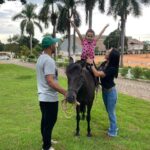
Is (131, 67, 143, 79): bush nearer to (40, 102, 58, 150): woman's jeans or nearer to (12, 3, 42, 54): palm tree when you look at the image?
(40, 102, 58, 150): woman's jeans

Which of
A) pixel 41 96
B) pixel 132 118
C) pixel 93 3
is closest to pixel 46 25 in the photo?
pixel 93 3

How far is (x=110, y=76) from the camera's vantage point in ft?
25.2

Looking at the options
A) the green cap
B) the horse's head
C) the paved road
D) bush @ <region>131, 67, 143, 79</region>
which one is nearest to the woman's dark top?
the horse's head

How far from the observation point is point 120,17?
40.1 meters

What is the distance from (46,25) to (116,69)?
53.2m

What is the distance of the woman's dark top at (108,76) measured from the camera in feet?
24.8

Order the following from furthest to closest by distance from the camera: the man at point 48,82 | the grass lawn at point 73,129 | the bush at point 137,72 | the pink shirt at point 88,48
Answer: the bush at point 137,72 → the pink shirt at point 88,48 → the grass lawn at point 73,129 → the man at point 48,82

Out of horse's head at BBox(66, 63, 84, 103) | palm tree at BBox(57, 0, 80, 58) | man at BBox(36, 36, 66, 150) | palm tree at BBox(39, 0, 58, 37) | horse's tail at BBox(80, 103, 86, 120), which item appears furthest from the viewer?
palm tree at BBox(39, 0, 58, 37)

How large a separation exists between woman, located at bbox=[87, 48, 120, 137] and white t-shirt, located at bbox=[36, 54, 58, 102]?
1466 millimetres

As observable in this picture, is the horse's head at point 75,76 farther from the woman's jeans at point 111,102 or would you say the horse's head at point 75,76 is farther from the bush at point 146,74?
the bush at point 146,74

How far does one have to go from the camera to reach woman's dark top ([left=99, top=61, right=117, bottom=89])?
7.55m

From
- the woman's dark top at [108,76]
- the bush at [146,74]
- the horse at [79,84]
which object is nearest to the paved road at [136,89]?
the bush at [146,74]

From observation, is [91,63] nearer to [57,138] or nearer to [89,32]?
[89,32]

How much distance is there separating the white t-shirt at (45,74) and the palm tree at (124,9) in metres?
33.9
